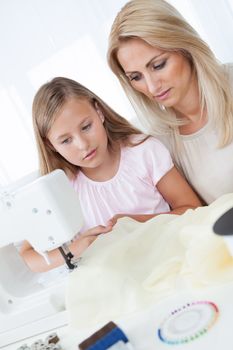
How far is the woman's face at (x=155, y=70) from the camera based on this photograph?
1387 mm

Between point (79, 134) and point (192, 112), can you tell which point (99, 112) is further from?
point (192, 112)

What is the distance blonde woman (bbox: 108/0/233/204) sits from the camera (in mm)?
1375

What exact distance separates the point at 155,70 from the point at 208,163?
39 centimetres

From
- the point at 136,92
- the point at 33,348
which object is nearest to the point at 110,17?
the point at 136,92

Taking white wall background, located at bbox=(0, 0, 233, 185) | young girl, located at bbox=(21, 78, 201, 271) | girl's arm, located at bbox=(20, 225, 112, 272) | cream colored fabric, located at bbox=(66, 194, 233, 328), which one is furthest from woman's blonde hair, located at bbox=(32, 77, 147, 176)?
white wall background, located at bbox=(0, 0, 233, 185)

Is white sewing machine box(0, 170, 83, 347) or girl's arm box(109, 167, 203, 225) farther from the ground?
white sewing machine box(0, 170, 83, 347)

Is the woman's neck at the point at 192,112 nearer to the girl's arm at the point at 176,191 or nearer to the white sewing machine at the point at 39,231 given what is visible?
the girl's arm at the point at 176,191

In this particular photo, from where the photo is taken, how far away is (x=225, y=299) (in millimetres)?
742

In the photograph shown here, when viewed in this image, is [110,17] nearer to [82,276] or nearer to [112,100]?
[112,100]

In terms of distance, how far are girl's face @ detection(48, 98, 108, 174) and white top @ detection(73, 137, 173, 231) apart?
A: 163 mm

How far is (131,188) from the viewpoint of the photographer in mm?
1558

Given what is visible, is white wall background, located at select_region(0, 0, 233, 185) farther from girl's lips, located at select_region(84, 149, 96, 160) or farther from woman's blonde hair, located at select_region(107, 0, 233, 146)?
girl's lips, located at select_region(84, 149, 96, 160)

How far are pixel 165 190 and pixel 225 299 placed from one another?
81 centimetres

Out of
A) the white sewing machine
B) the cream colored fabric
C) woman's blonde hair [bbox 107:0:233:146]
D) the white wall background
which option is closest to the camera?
the cream colored fabric
